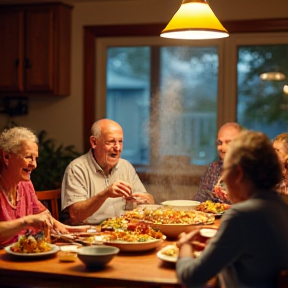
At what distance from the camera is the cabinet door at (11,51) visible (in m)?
5.60

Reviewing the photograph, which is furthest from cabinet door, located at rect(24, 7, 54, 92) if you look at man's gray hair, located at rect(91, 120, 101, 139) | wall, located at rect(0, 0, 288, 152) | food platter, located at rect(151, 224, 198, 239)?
food platter, located at rect(151, 224, 198, 239)

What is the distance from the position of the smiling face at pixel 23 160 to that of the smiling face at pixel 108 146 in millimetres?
933

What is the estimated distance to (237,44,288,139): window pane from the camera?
5.16 meters

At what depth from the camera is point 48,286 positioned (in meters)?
2.33

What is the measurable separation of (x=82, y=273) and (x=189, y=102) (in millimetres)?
3291

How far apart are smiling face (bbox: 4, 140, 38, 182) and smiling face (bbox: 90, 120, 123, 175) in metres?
0.93

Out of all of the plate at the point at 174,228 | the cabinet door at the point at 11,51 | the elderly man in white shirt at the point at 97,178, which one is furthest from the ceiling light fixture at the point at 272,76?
the plate at the point at 174,228

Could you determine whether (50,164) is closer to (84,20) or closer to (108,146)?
(84,20)

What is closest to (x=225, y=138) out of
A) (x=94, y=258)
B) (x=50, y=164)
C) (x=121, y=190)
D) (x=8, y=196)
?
(x=121, y=190)

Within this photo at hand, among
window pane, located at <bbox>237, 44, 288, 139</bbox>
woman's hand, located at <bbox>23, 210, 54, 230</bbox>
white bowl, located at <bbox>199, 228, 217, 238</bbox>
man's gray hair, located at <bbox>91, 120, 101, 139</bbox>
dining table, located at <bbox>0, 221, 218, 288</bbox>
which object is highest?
window pane, located at <bbox>237, 44, 288, 139</bbox>

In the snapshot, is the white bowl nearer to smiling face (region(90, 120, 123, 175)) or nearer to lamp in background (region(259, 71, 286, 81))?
smiling face (region(90, 120, 123, 175))

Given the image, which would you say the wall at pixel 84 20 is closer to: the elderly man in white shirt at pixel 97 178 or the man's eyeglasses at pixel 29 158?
the elderly man in white shirt at pixel 97 178

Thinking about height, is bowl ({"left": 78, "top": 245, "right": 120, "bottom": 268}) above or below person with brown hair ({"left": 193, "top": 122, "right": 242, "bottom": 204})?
below

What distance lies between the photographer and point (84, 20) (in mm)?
5633
